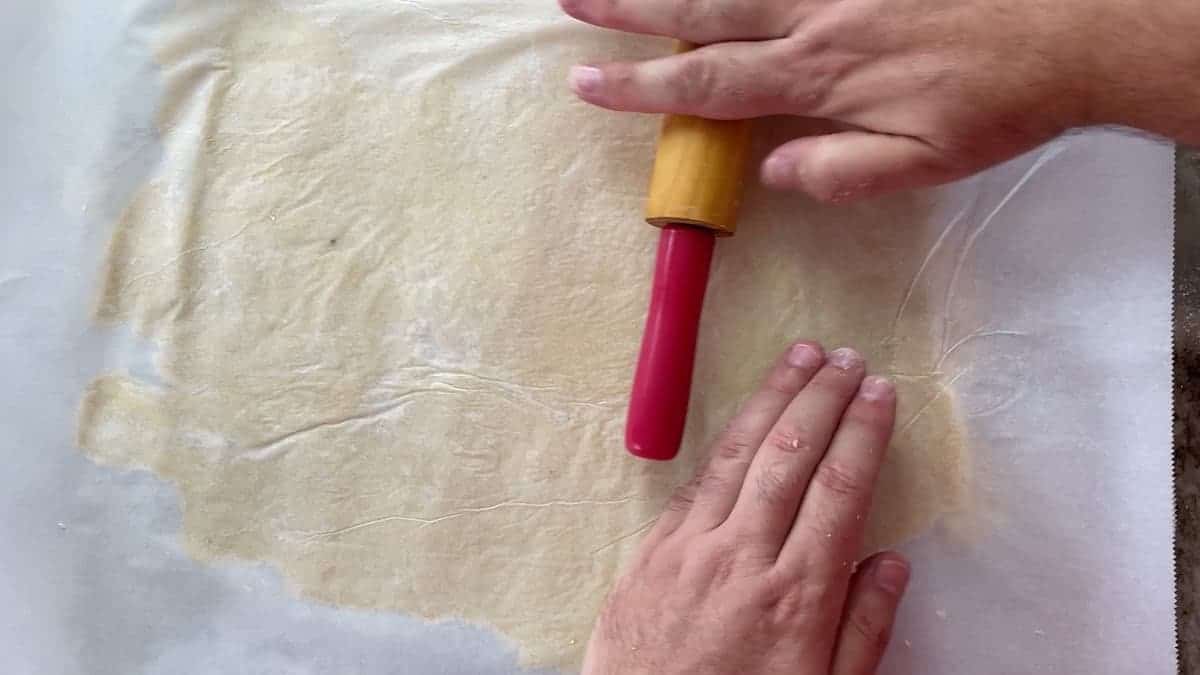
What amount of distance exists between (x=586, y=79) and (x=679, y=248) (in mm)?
152

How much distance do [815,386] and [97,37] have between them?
0.71m

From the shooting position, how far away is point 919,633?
81 centimetres

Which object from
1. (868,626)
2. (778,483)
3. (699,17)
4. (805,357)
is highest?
(699,17)

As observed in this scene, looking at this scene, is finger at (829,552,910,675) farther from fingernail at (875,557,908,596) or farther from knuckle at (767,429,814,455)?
Answer: knuckle at (767,429,814,455)

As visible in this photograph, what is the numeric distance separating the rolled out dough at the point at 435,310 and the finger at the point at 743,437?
0.02 metres

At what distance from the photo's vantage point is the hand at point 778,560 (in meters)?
0.76

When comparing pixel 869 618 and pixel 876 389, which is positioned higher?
pixel 876 389

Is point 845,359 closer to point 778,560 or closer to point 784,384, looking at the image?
point 784,384

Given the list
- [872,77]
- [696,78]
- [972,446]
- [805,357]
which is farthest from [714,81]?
[972,446]

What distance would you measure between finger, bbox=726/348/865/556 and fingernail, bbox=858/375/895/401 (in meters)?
0.01

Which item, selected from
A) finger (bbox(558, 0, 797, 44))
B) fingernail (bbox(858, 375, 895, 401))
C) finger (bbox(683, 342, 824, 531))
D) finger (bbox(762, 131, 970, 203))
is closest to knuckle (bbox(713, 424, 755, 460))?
finger (bbox(683, 342, 824, 531))

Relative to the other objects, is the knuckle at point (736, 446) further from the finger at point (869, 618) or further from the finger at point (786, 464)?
the finger at point (869, 618)

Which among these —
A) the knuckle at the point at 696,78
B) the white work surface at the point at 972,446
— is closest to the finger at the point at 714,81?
the knuckle at the point at 696,78

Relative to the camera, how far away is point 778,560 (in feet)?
2.51
